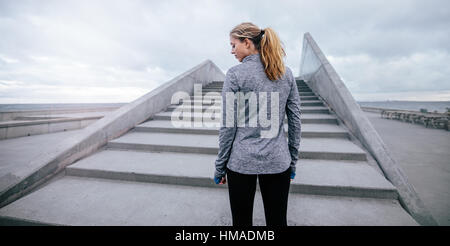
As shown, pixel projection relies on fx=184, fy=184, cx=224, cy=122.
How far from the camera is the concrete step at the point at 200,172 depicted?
2.27 meters

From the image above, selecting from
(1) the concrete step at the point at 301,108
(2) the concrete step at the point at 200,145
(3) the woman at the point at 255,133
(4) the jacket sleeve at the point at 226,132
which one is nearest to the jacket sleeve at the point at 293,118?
(3) the woman at the point at 255,133

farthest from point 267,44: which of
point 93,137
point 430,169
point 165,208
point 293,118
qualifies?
point 430,169

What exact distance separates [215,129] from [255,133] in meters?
2.78

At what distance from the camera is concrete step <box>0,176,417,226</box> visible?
192 centimetres

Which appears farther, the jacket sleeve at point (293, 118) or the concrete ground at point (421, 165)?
the concrete ground at point (421, 165)

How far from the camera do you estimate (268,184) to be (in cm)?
125

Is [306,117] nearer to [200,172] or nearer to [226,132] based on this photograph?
[200,172]

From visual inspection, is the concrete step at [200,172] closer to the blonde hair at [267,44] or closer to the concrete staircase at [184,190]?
the concrete staircase at [184,190]

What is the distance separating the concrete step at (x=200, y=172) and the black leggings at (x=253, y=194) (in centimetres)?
122

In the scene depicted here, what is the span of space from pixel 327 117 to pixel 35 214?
5085 mm

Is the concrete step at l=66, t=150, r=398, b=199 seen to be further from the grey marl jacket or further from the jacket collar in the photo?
the jacket collar

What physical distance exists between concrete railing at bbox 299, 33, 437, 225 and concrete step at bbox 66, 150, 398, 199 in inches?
5.9

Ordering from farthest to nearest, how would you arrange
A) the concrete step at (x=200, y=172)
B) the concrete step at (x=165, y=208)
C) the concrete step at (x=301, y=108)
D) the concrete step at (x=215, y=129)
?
the concrete step at (x=301, y=108)
the concrete step at (x=215, y=129)
the concrete step at (x=200, y=172)
the concrete step at (x=165, y=208)
